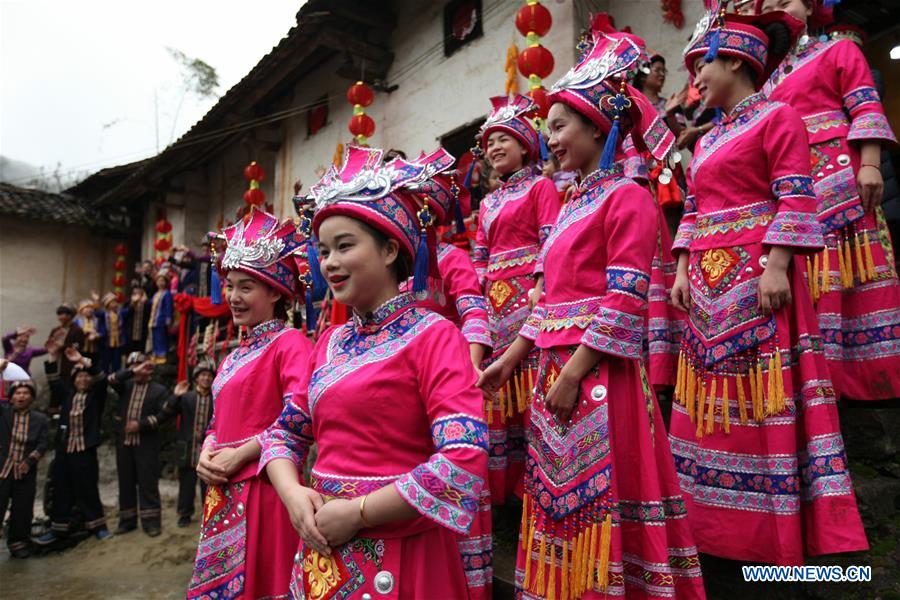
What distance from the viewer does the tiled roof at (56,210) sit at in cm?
1577

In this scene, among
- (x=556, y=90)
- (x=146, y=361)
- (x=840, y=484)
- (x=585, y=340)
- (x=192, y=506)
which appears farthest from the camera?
(x=146, y=361)

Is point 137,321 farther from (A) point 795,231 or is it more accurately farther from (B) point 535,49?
(A) point 795,231

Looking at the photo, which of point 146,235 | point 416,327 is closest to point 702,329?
point 416,327

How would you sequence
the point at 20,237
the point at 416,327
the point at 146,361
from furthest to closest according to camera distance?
1. the point at 20,237
2. the point at 146,361
3. the point at 416,327

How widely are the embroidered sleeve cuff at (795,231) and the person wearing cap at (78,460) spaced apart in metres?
8.02

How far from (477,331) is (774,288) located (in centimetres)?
132

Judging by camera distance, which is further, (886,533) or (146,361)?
(146,361)

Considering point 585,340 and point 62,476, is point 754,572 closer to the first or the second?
point 585,340

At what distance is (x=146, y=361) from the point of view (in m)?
8.05

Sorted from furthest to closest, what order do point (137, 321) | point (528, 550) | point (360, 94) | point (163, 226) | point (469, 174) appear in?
point (163, 226)
point (137, 321)
point (360, 94)
point (469, 174)
point (528, 550)

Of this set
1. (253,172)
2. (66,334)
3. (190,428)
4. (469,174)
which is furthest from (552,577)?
(66,334)

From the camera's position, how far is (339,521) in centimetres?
154

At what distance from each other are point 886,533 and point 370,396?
90.6 inches

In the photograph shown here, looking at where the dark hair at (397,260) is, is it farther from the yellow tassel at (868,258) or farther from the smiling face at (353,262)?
the yellow tassel at (868,258)
